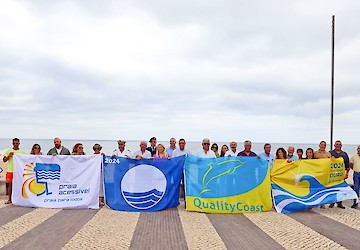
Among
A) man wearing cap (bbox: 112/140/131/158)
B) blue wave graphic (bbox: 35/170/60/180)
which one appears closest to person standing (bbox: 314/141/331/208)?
man wearing cap (bbox: 112/140/131/158)

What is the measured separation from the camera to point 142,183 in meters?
9.11

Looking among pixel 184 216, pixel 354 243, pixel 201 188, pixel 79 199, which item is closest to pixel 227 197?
pixel 201 188

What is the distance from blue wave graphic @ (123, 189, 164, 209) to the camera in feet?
29.2

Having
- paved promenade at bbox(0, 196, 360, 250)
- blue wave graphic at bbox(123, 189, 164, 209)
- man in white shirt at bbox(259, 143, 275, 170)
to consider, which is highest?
man in white shirt at bbox(259, 143, 275, 170)

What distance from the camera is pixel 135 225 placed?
729 centimetres

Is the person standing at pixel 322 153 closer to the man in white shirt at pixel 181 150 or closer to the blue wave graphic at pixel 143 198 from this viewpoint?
the man in white shirt at pixel 181 150

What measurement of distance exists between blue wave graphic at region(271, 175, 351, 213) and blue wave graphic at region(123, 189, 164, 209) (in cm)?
307

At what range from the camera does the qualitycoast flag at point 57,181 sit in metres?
9.10

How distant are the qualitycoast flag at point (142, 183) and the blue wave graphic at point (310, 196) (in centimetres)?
264

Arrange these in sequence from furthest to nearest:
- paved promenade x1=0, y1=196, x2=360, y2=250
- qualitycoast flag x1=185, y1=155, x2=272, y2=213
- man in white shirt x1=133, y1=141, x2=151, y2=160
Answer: man in white shirt x1=133, y1=141, x2=151, y2=160 < qualitycoast flag x1=185, y1=155, x2=272, y2=213 < paved promenade x1=0, y1=196, x2=360, y2=250

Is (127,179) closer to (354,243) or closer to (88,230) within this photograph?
(88,230)

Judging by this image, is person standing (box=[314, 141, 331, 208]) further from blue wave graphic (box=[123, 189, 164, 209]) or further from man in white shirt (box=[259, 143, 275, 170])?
blue wave graphic (box=[123, 189, 164, 209])

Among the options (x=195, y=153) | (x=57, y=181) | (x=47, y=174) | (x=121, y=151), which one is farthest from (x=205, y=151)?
(x=47, y=174)

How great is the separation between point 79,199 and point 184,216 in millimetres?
2900
